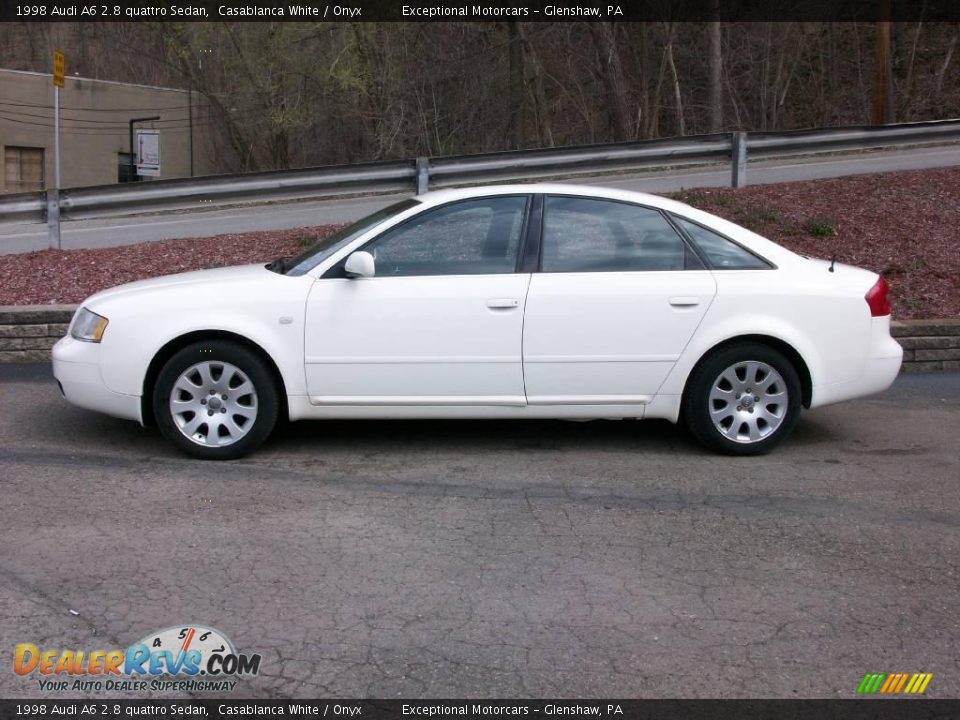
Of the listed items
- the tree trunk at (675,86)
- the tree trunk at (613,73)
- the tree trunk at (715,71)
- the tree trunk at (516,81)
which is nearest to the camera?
the tree trunk at (715,71)

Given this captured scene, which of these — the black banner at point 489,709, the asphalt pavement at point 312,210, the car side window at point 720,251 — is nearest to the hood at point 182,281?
the car side window at point 720,251

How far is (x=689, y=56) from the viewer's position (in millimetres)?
31719

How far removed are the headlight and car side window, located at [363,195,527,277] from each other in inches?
61.5

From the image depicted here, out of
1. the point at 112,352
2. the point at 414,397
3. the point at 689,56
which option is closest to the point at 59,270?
the point at 112,352

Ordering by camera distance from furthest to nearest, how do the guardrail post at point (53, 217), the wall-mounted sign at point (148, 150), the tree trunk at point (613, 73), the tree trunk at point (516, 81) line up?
1. the wall-mounted sign at point (148, 150)
2. the tree trunk at point (613, 73)
3. the tree trunk at point (516, 81)
4. the guardrail post at point (53, 217)

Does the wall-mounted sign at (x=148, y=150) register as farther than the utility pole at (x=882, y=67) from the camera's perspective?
Yes

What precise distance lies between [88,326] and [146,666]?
2.97 metres

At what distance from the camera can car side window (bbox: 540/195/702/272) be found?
19.8 ft

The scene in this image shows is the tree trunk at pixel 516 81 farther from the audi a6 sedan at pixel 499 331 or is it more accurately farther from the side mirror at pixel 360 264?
the side mirror at pixel 360 264

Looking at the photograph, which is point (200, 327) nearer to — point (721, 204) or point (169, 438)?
point (169, 438)

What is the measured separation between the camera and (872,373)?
618cm

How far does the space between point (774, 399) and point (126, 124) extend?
37831 mm

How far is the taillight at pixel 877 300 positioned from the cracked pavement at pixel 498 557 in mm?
851

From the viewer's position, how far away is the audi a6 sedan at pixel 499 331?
19.2 feet
